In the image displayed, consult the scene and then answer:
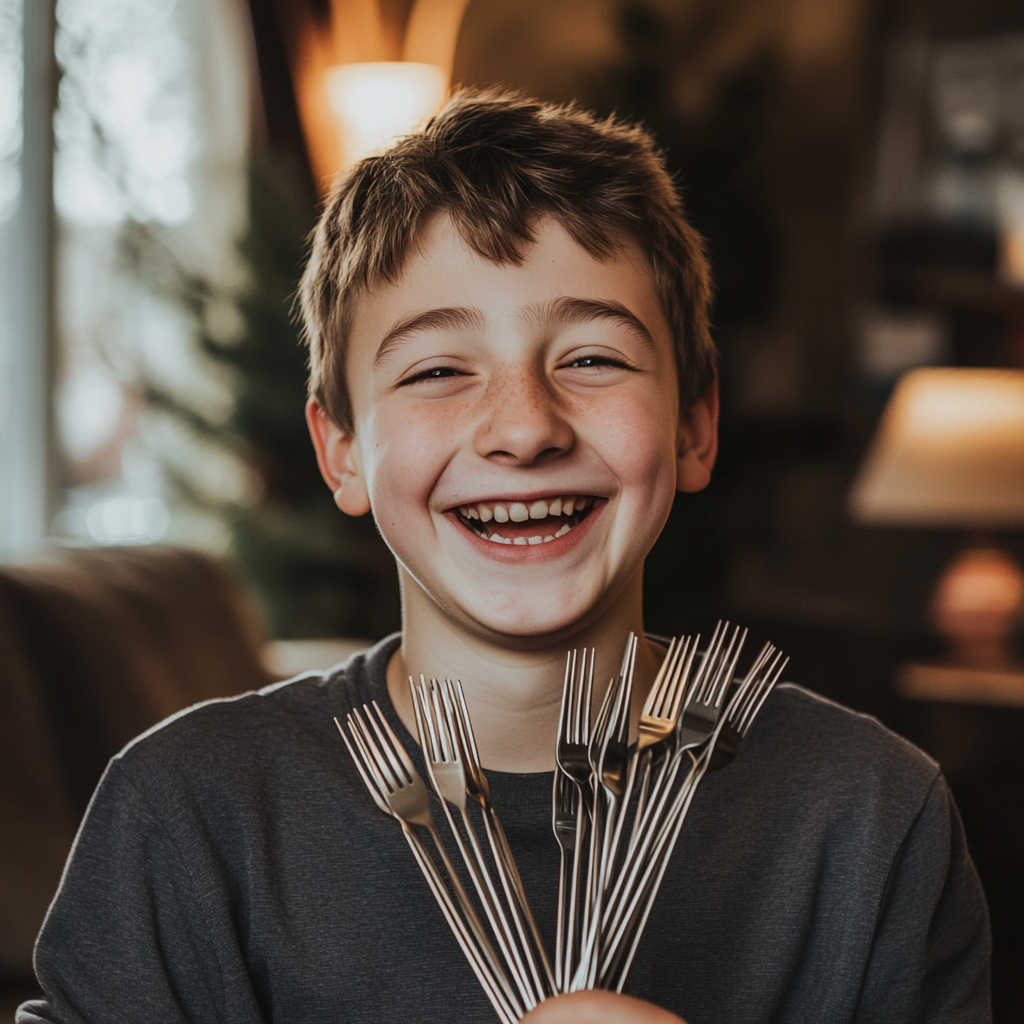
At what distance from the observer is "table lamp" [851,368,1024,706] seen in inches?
105

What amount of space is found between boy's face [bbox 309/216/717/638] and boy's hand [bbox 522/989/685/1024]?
0.25m

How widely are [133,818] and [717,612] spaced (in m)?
2.78

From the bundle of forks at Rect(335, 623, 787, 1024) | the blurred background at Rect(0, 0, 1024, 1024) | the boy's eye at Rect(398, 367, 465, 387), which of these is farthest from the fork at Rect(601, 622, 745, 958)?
the blurred background at Rect(0, 0, 1024, 1024)

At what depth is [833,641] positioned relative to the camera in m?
3.58

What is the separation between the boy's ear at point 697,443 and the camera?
0.82 m

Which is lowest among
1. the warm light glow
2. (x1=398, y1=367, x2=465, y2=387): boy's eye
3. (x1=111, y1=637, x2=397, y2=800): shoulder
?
(x1=111, y1=637, x2=397, y2=800): shoulder

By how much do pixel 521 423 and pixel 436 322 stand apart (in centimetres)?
9

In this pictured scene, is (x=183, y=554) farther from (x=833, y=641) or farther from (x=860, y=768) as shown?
(x=833, y=641)

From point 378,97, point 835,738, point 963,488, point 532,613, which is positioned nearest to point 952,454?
point 963,488

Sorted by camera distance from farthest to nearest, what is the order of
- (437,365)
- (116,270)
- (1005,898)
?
(116,270) < (1005,898) < (437,365)

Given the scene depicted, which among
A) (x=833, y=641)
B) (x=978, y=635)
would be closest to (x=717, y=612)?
(x=833, y=641)

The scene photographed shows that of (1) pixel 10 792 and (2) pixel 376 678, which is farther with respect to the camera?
(1) pixel 10 792

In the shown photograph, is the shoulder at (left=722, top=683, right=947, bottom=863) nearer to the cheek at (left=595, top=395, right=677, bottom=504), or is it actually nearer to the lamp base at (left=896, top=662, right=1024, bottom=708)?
the cheek at (left=595, top=395, right=677, bottom=504)

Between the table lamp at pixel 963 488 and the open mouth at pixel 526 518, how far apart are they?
2.11 meters
